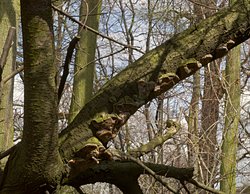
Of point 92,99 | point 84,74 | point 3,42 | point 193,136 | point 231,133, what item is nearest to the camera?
point 92,99

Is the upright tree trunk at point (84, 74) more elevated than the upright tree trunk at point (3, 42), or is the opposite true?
the upright tree trunk at point (84, 74)

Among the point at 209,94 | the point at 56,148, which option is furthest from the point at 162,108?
the point at 56,148

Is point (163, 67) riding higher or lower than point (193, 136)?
lower

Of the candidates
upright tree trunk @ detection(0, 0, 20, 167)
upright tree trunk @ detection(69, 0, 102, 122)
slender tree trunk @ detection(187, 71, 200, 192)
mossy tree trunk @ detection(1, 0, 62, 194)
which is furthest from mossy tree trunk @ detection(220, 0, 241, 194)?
mossy tree trunk @ detection(1, 0, 62, 194)

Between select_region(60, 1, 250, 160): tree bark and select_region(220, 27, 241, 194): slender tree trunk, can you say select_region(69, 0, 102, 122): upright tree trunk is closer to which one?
select_region(220, 27, 241, 194): slender tree trunk

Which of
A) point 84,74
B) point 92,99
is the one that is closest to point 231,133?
point 84,74

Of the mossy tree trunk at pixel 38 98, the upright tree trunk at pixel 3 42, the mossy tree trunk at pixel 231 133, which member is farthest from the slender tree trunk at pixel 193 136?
the mossy tree trunk at pixel 38 98

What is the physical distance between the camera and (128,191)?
2410mm

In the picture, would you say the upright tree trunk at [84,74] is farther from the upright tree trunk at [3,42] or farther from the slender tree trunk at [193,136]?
the upright tree trunk at [3,42]

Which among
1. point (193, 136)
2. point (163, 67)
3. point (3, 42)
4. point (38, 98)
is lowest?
point (38, 98)

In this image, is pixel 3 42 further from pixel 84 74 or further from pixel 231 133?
pixel 231 133

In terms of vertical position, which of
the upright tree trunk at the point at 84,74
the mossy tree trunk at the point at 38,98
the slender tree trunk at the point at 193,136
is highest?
the upright tree trunk at the point at 84,74

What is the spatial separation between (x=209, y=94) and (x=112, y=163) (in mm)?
5398

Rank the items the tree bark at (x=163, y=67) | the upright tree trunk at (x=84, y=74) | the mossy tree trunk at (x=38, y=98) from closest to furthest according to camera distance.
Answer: the mossy tree trunk at (x=38, y=98) → the tree bark at (x=163, y=67) → the upright tree trunk at (x=84, y=74)
